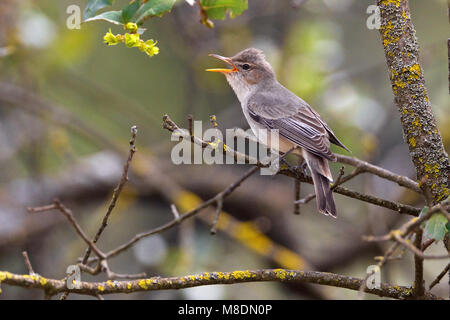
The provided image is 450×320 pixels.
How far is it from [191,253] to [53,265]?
165cm

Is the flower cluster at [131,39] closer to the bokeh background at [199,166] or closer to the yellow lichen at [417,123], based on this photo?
the yellow lichen at [417,123]

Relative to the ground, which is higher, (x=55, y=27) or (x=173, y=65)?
(x=173, y=65)

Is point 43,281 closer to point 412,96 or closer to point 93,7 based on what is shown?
point 93,7

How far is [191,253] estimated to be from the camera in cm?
483

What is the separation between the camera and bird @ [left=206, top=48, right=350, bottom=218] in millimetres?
3537

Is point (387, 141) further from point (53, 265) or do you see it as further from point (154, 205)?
point (53, 265)

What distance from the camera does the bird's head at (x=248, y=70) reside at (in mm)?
4823

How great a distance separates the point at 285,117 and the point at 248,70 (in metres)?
0.74

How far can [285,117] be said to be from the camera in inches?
173

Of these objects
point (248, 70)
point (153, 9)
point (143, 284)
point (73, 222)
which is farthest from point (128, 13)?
point (248, 70)
